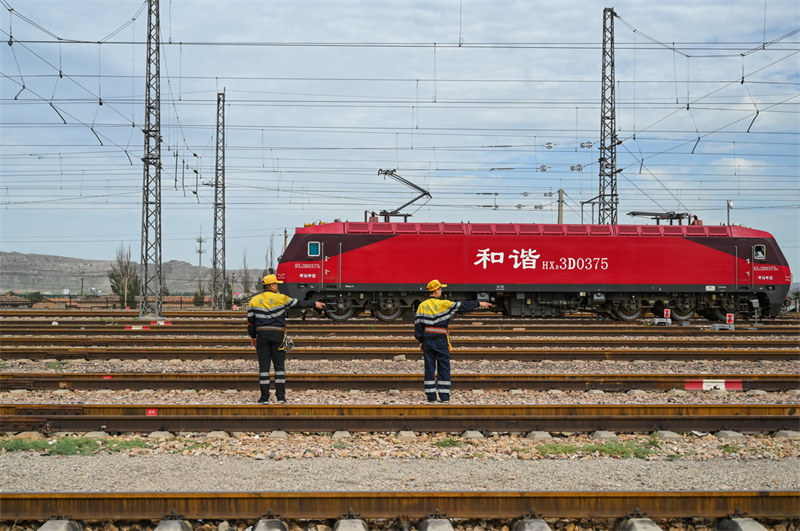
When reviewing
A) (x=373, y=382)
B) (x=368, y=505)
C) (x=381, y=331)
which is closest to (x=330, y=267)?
(x=381, y=331)

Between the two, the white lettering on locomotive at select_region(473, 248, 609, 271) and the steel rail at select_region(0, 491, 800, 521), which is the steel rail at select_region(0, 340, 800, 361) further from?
the white lettering on locomotive at select_region(473, 248, 609, 271)

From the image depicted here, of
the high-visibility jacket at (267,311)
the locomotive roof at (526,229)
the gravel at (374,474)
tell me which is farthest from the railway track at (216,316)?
the gravel at (374,474)

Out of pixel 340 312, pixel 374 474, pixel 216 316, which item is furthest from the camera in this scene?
pixel 216 316

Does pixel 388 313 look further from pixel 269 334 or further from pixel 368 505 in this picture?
pixel 368 505

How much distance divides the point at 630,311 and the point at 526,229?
196 inches

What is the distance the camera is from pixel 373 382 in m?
9.73


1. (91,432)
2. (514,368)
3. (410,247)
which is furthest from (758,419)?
(410,247)

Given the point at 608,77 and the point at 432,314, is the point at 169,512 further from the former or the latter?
the point at 608,77

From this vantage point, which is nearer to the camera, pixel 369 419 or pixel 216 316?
pixel 369 419

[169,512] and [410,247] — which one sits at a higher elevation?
[410,247]

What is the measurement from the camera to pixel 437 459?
6207 millimetres

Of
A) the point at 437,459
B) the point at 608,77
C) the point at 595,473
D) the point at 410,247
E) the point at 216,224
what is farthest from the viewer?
the point at 216,224

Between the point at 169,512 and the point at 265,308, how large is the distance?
4.03 metres

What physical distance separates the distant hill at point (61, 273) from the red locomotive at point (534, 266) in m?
82.8
